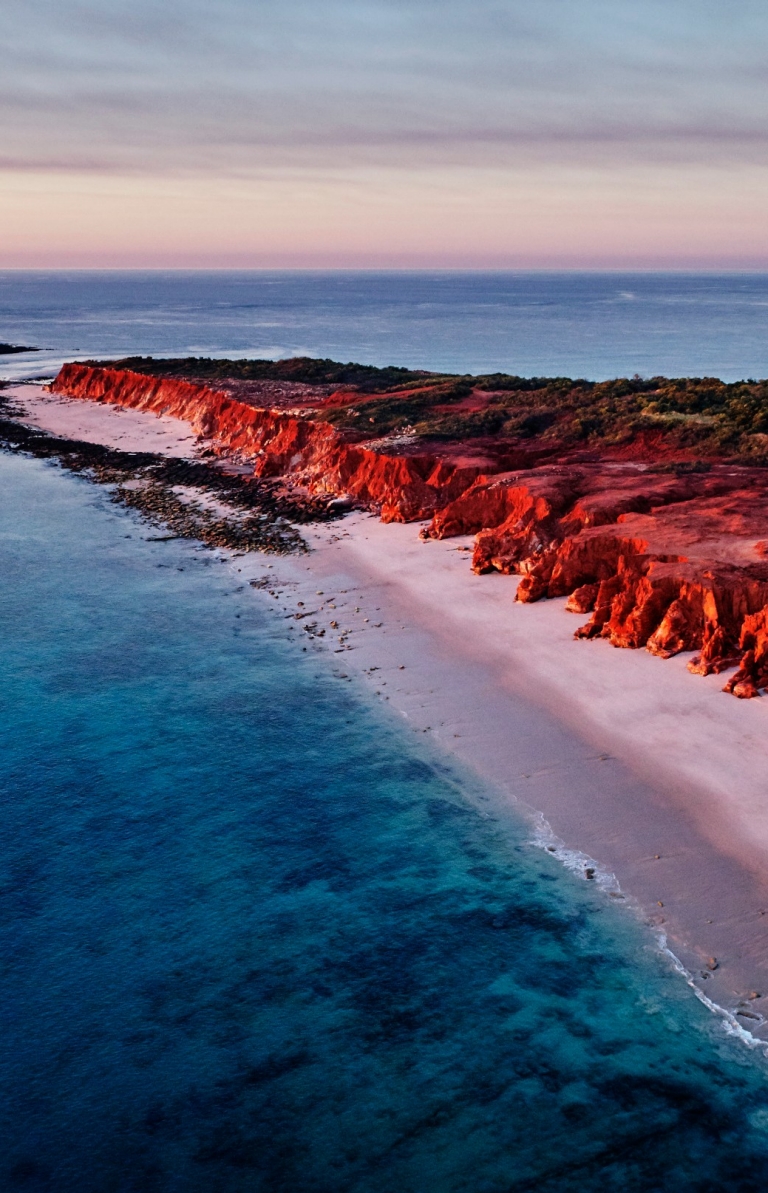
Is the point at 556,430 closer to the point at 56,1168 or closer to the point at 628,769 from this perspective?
the point at 628,769

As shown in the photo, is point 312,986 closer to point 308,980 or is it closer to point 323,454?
point 308,980

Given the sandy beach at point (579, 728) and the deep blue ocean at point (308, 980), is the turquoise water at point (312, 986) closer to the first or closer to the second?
the deep blue ocean at point (308, 980)

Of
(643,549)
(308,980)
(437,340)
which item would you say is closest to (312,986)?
(308,980)

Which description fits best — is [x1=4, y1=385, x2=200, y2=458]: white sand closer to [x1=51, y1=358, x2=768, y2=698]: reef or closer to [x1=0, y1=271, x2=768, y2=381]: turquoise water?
[x1=51, y1=358, x2=768, y2=698]: reef

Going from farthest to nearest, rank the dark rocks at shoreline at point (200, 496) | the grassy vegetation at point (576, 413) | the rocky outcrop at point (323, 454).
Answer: the grassy vegetation at point (576, 413) → the rocky outcrop at point (323, 454) → the dark rocks at shoreline at point (200, 496)

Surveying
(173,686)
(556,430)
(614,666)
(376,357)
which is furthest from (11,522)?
(376,357)

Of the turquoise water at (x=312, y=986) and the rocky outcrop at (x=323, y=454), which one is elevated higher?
the rocky outcrop at (x=323, y=454)

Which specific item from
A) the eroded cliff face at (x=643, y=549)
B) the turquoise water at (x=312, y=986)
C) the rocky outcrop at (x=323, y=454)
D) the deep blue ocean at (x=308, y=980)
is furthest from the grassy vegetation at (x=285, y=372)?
the turquoise water at (x=312, y=986)
